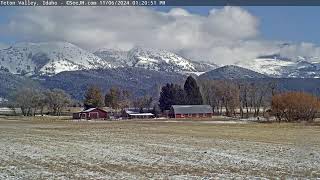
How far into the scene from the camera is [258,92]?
16188 cm

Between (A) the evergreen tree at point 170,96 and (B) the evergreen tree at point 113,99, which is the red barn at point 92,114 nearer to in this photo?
(A) the evergreen tree at point 170,96

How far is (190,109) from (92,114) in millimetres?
32165

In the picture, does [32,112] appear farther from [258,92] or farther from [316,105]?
[316,105]

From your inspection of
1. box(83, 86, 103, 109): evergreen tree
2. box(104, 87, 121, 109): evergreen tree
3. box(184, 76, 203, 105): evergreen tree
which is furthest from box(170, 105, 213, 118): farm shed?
box(104, 87, 121, 109): evergreen tree

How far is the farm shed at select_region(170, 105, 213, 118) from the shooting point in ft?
543

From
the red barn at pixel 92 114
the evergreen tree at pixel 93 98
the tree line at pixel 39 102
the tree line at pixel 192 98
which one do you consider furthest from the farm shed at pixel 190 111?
the tree line at pixel 39 102

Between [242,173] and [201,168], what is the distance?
262 centimetres

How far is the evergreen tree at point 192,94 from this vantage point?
172875 millimetres

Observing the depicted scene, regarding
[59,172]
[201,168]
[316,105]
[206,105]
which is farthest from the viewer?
[206,105]

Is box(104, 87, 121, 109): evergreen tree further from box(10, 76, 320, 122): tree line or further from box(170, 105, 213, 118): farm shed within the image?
box(170, 105, 213, 118): farm shed

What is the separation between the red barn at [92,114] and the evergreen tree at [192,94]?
98.0ft

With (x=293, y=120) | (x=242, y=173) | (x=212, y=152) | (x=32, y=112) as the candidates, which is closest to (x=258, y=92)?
(x=293, y=120)

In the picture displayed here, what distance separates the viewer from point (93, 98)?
17975 centimetres

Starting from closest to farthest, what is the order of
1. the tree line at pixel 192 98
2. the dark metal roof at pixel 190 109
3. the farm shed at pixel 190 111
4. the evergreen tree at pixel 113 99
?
the tree line at pixel 192 98 < the farm shed at pixel 190 111 < the dark metal roof at pixel 190 109 < the evergreen tree at pixel 113 99
